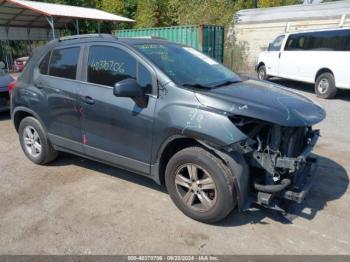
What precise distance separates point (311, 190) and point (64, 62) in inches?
145

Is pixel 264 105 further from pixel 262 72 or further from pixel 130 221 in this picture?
pixel 262 72

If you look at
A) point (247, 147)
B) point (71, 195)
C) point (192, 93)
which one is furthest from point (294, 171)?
point (71, 195)

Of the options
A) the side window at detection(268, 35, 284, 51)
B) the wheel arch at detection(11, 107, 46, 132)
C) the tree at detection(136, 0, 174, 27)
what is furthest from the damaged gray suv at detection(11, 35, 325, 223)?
the tree at detection(136, 0, 174, 27)

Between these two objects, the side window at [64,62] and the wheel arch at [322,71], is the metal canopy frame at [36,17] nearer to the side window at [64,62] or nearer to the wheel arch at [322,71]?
the wheel arch at [322,71]

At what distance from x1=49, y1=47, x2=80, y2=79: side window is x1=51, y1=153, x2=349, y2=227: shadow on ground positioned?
1.44 metres

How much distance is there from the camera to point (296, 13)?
16.5 metres

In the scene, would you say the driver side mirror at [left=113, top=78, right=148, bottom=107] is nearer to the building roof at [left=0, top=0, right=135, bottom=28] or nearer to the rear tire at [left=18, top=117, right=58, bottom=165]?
the rear tire at [left=18, top=117, right=58, bottom=165]

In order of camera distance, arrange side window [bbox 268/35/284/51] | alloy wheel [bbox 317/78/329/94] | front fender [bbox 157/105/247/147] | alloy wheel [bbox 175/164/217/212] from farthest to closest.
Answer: side window [bbox 268/35/284/51] < alloy wheel [bbox 317/78/329/94] < alloy wheel [bbox 175/164/217/212] < front fender [bbox 157/105/247/147]

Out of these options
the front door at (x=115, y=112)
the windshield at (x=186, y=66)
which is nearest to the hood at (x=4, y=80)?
the front door at (x=115, y=112)

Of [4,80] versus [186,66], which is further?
[4,80]

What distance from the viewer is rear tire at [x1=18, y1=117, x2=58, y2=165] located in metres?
4.89

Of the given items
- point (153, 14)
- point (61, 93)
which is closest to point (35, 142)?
point (61, 93)

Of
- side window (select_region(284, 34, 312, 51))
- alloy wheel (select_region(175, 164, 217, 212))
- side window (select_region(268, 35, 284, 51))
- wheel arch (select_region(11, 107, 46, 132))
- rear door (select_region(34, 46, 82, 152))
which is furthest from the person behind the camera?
side window (select_region(268, 35, 284, 51))

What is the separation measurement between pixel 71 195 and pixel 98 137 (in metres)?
0.81
